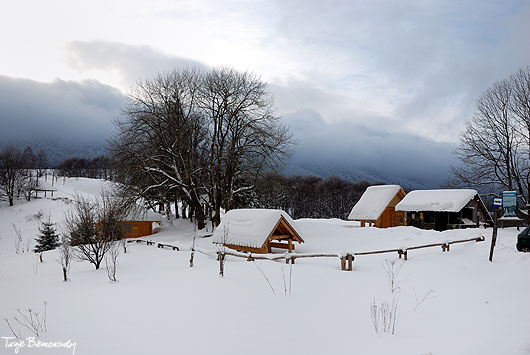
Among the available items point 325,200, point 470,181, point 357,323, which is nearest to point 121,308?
point 357,323

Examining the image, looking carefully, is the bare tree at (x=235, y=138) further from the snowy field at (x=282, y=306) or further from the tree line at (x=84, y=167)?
the tree line at (x=84, y=167)

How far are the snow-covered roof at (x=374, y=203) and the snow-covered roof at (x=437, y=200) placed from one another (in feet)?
3.77

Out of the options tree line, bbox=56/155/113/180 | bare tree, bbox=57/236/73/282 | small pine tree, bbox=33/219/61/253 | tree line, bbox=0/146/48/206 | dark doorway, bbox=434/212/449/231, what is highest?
tree line, bbox=56/155/113/180

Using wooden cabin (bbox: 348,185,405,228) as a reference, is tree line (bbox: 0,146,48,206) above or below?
above

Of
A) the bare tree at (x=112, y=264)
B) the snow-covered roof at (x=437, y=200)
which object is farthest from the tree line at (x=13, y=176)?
the snow-covered roof at (x=437, y=200)

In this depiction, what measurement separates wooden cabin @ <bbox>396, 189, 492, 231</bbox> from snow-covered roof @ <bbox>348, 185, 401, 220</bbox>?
1.17 m

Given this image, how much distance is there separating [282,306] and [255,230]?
29.5ft

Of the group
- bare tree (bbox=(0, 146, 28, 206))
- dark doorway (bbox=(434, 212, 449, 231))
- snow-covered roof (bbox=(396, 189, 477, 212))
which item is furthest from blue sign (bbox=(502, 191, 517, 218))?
bare tree (bbox=(0, 146, 28, 206))

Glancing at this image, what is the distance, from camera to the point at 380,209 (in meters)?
27.3

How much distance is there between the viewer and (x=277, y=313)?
23.7 feet

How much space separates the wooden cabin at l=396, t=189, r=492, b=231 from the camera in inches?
977

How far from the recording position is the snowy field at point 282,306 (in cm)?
573

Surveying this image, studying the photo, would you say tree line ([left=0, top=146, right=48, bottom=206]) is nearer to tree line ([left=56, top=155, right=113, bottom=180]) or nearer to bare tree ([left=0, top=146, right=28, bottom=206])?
bare tree ([left=0, top=146, right=28, bottom=206])

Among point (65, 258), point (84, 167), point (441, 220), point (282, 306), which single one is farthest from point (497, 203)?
point (84, 167)
